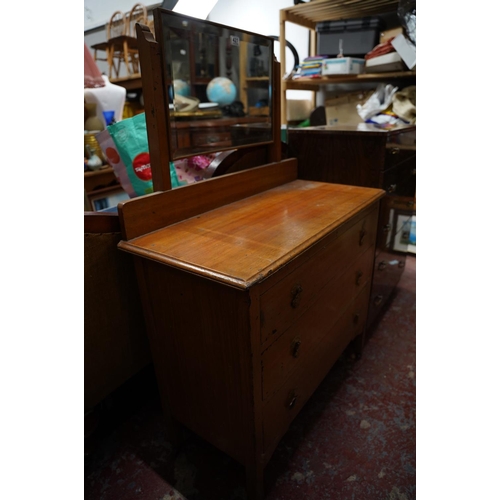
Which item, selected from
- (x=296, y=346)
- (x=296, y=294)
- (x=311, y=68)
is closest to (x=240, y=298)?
(x=296, y=294)

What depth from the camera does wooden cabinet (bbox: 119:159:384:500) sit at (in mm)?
939

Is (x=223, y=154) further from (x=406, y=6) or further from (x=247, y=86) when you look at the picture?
(x=406, y=6)

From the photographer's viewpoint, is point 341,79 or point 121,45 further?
point 121,45

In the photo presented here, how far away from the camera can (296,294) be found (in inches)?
42.0

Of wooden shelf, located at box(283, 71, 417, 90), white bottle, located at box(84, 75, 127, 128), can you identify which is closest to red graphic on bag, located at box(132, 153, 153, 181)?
white bottle, located at box(84, 75, 127, 128)

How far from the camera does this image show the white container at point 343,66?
256 centimetres

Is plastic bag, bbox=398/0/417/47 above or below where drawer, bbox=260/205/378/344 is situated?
above

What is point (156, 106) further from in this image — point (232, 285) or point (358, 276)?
point (358, 276)

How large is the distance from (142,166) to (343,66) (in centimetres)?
186

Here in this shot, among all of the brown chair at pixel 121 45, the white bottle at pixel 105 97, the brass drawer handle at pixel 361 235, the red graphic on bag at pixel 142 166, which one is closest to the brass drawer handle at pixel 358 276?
the brass drawer handle at pixel 361 235

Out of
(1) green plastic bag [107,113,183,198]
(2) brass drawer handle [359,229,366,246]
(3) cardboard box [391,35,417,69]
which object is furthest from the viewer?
(3) cardboard box [391,35,417,69]

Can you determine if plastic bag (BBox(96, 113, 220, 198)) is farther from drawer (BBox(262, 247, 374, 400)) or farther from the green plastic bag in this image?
drawer (BBox(262, 247, 374, 400))

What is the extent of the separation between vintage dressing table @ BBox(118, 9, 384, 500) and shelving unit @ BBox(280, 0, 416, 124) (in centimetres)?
142

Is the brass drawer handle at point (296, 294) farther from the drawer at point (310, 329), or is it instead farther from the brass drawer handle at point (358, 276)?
the brass drawer handle at point (358, 276)
